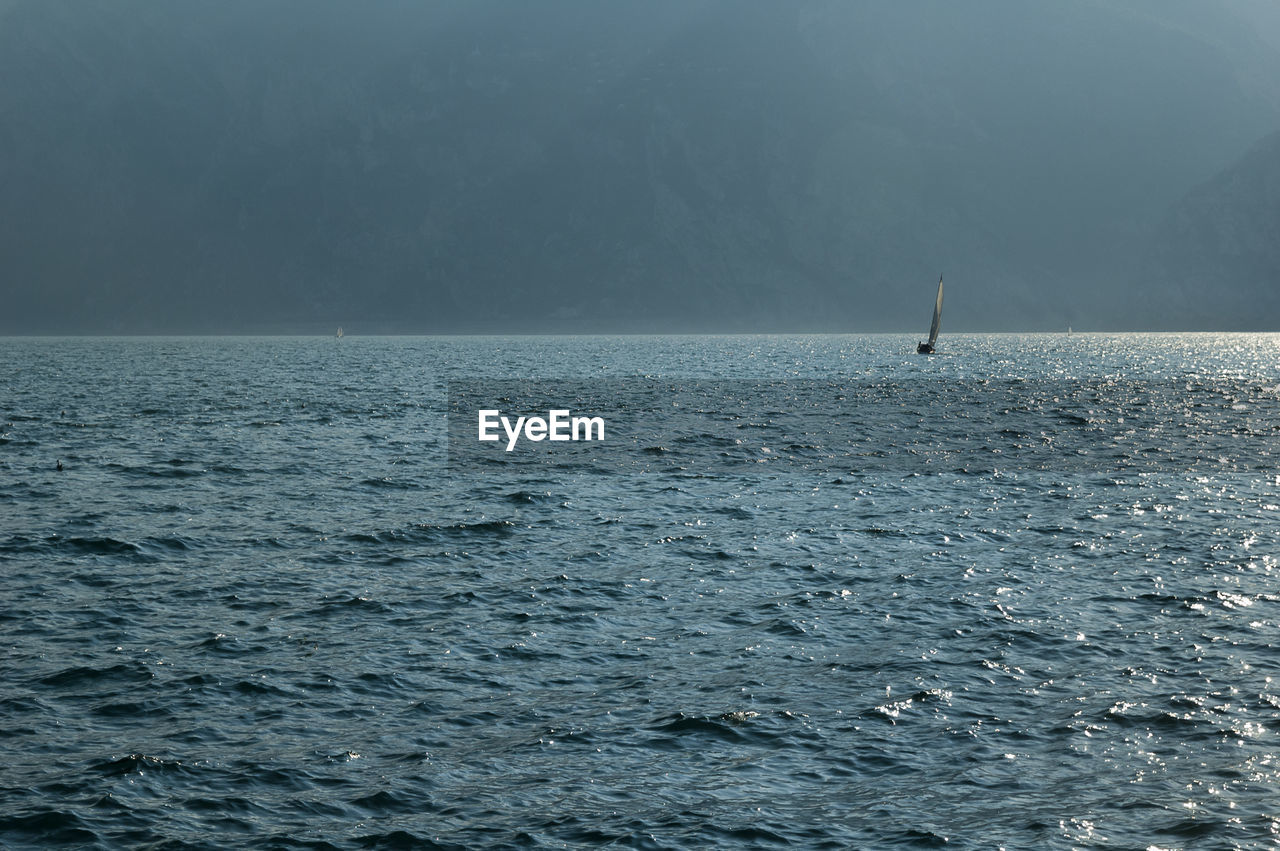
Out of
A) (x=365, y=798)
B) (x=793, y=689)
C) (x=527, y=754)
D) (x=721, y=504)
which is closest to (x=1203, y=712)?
(x=793, y=689)

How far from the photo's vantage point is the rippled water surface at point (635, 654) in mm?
15859

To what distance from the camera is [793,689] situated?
20.8 meters

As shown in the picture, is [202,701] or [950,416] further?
[950,416]

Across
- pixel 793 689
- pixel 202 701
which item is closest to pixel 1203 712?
pixel 793 689

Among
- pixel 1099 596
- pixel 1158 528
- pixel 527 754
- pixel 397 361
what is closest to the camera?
pixel 527 754

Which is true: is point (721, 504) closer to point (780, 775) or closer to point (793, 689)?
point (793, 689)

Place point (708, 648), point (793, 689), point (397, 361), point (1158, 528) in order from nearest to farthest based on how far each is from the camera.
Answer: point (793, 689)
point (708, 648)
point (1158, 528)
point (397, 361)

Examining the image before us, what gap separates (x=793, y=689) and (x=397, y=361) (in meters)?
144

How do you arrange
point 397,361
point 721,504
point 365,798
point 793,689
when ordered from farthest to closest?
point 397,361
point 721,504
point 793,689
point 365,798

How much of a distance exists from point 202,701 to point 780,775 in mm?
10099

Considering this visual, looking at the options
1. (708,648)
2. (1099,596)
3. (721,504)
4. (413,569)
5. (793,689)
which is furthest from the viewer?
(721,504)

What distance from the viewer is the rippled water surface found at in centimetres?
1586

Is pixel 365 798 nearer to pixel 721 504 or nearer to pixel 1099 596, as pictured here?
pixel 1099 596

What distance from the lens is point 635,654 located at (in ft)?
Answer: 75.2
